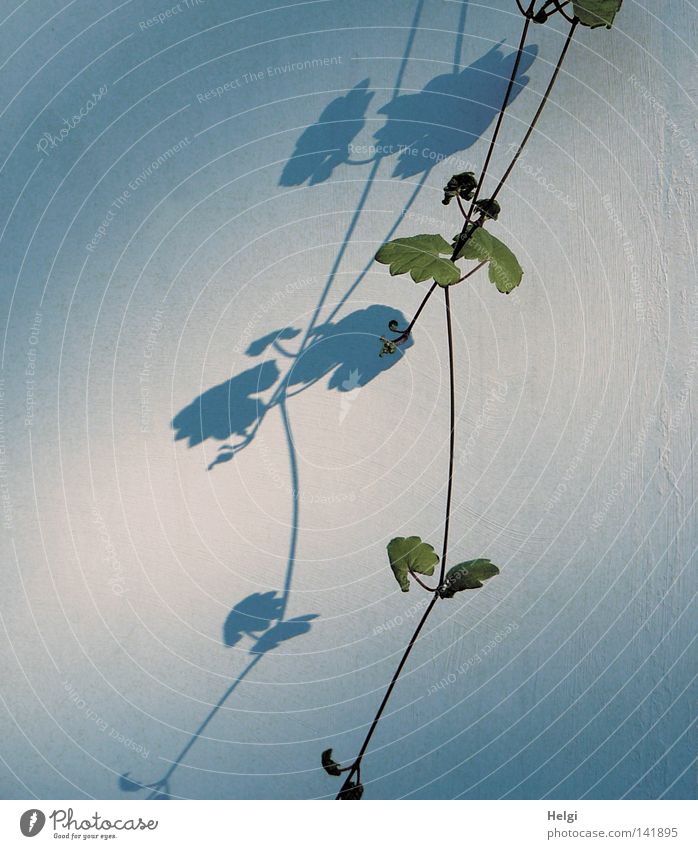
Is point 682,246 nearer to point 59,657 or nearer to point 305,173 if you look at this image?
point 305,173

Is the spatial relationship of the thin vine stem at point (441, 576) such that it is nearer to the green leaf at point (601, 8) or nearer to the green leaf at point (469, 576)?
the green leaf at point (469, 576)

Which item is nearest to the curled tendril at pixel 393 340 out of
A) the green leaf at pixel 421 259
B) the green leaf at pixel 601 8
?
the green leaf at pixel 421 259

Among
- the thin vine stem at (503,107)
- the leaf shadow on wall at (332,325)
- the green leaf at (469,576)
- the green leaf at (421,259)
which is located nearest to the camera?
the green leaf at (421,259)

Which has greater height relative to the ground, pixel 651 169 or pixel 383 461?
pixel 651 169

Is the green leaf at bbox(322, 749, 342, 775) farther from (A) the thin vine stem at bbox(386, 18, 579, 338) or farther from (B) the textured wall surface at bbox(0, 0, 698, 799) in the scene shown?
(A) the thin vine stem at bbox(386, 18, 579, 338)

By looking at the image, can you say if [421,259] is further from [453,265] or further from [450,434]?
[450,434]

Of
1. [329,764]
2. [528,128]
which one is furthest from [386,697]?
[528,128]

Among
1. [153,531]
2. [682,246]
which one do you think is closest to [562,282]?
[682,246]
